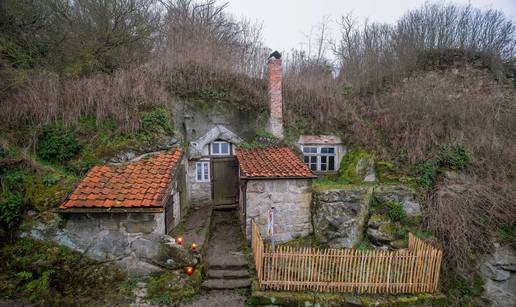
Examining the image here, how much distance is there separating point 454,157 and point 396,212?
3.39m

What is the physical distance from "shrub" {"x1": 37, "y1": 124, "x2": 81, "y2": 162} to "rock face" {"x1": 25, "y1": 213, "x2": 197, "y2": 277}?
2.75 metres

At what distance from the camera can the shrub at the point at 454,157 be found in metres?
10.0

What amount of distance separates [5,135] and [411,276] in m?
13.5

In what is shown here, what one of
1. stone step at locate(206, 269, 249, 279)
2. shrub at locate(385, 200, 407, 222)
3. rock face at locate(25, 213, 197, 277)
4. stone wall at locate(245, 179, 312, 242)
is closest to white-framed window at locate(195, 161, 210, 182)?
stone wall at locate(245, 179, 312, 242)

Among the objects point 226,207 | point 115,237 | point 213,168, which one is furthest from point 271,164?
point 115,237

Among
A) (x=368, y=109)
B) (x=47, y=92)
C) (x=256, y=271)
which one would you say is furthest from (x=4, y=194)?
(x=368, y=109)

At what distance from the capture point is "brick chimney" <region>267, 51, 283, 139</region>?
40.2ft

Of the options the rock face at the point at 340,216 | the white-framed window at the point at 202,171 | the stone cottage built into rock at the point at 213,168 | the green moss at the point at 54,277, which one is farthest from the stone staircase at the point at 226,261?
the rock face at the point at 340,216

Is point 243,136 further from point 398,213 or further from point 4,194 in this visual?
point 4,194

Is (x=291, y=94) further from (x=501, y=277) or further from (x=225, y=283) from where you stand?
(x=501, y=277)

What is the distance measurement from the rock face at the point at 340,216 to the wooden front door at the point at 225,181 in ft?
14.1

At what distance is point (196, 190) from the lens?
12.1 m

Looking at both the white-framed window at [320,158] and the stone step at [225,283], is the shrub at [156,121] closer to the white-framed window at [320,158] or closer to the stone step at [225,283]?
the stone step at [225,283]

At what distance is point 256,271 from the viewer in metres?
7.74
